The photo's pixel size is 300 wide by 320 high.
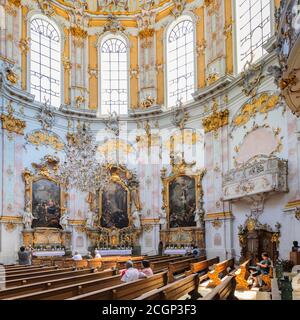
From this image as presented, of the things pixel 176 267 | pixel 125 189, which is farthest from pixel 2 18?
pixel 176 267

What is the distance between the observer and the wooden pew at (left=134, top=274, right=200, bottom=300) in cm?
684

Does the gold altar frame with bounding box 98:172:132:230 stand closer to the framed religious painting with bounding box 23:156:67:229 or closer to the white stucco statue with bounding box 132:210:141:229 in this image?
the white stucco statue with bounding box 132:210:141:229

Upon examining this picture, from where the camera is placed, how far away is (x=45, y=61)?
26.4 meters

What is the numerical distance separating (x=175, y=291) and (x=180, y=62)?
20.5 metres

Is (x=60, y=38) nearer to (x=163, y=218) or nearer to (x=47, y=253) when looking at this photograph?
(x=163, y=218)

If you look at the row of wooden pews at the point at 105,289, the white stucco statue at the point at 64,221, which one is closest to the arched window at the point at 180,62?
the white stucco statue at the point at 64,221

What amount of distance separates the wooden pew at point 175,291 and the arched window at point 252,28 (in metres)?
14.2

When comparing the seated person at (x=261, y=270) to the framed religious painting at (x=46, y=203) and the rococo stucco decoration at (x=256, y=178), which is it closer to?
the rococo stucco decoration at (x=256, y=178)

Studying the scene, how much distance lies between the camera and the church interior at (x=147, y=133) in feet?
63.2

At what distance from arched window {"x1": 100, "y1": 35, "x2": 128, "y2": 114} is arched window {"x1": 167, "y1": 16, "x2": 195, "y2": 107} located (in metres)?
2.93
